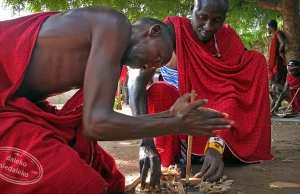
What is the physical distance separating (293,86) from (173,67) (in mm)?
5421

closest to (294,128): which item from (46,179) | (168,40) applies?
(168,40)

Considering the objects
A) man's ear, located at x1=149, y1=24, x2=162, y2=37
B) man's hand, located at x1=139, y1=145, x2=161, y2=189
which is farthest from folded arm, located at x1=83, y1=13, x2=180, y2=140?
man's hand, located at x1=139, y1=145, x2=161, y2=189

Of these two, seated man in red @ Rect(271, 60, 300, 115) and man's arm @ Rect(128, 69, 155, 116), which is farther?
seated man in red @ Rect(271, 60, 300, 115)

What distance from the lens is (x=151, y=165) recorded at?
262 centimetres

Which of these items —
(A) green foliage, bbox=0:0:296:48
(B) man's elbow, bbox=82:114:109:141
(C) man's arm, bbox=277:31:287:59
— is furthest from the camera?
(C) man's arm, bbox=277:31:287:59

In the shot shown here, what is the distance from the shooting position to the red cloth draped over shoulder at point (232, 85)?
139 inches

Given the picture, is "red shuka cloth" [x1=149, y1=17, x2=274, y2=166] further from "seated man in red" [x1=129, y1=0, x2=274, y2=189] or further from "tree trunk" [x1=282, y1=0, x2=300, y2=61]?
"tree trunk" [x1=282, y1=0, x2=300, y2=61]

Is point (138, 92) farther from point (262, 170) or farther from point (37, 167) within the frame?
point (37, 167)

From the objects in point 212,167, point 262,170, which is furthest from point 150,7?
point 212,167

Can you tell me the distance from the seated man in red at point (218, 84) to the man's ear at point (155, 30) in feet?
3.45

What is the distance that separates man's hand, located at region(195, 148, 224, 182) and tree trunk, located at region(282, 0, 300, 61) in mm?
6039

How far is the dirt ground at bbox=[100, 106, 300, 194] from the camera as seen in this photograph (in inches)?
113

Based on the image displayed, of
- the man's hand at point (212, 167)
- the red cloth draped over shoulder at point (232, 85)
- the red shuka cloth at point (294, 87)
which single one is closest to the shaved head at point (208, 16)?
the red cloth draped over shoulder at point (232, 85)

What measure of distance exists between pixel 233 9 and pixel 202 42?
5.07m
